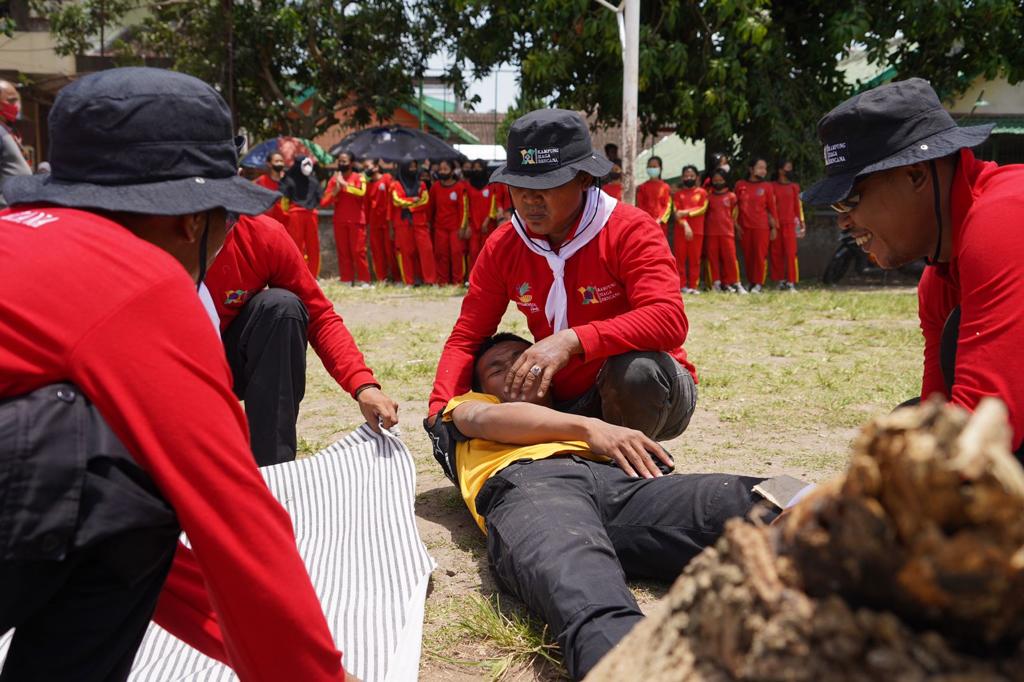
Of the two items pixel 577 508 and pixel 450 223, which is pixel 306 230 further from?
pixel 577 508

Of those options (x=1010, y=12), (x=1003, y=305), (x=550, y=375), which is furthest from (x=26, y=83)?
(x=1003, y=305)

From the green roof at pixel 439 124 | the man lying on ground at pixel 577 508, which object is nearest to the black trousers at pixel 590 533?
the man lying on ground at pixel 577 508

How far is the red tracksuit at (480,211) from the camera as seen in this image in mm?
15008

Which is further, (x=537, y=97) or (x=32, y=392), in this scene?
(x=537, y=97)

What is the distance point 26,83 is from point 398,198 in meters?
11.1

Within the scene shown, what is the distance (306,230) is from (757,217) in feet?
23.0

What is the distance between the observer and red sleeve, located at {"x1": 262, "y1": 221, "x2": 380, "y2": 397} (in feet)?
11.8

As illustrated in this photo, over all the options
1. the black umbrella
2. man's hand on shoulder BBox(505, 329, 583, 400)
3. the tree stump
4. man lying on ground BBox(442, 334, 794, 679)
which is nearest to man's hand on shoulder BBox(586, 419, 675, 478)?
man lying on ground BBox(442, 334, 794, 679)

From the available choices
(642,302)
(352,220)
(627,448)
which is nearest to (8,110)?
(642,302)

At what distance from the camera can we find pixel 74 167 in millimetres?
1679

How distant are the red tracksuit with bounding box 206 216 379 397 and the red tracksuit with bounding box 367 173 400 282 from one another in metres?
11.6

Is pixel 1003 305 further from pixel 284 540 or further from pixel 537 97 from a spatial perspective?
pixel 537 97

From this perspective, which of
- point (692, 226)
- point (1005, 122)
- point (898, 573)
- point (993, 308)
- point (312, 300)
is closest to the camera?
point (898, 573)

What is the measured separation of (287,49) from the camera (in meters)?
20.0
